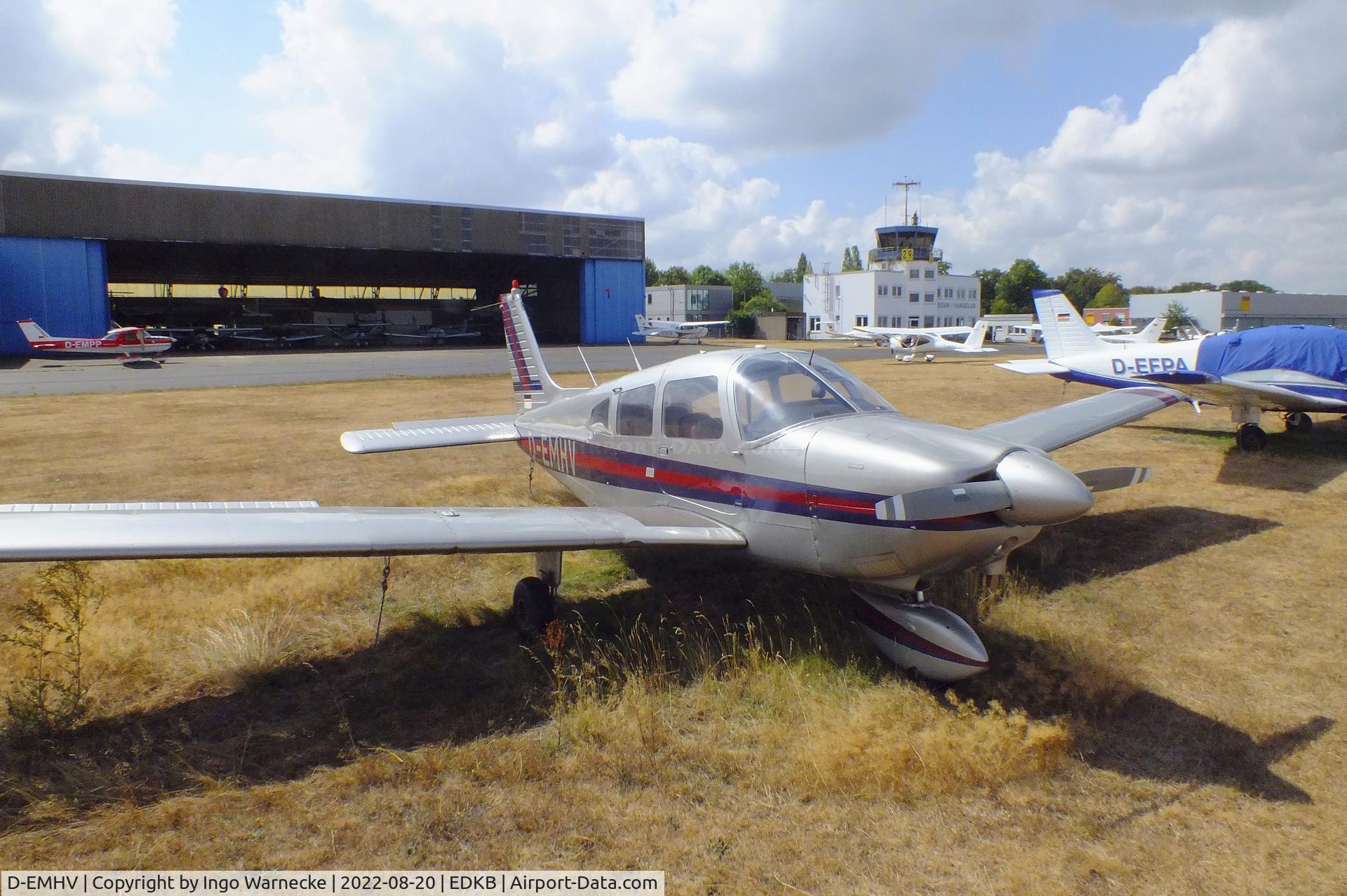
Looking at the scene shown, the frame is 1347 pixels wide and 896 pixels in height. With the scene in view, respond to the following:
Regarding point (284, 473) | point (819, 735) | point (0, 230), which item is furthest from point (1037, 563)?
point (0, 230)

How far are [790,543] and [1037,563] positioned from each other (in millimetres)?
3534

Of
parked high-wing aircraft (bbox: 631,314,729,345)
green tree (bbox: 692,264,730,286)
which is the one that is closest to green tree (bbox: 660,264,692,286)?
green tree (bbox: 692,264,730,286)

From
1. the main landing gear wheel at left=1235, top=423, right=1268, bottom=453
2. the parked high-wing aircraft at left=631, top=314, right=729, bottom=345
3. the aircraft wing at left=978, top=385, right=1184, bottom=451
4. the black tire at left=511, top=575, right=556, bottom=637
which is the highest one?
the parked high-wing aircraft at left=631, top=314, right=729, bottom=345

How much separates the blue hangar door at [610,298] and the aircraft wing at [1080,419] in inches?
1695

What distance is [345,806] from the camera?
3.83 metres

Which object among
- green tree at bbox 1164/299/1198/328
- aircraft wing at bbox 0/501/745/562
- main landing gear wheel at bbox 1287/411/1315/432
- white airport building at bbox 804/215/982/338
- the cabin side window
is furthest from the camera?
white airport building at bbox 804/215/982/338

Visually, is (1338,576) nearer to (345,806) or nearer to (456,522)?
(456,522)

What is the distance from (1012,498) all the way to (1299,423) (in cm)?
1393

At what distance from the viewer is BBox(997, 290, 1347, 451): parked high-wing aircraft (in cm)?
1188

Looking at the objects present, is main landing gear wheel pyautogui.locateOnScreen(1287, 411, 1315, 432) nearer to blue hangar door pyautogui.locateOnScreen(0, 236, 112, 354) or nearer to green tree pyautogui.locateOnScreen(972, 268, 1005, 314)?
blue hangar door pyautogui.locateOnScreen(0, 236, 112, 354)

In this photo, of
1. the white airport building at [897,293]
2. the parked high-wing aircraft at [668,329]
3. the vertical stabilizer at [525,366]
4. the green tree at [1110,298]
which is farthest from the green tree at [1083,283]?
the vertical stabilizer at [525,366]

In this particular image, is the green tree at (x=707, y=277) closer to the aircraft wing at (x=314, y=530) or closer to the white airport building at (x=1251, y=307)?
the white airport building at (x=1251, y=307)

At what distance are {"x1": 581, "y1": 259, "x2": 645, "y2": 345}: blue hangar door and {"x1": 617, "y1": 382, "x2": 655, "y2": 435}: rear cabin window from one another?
150 ft

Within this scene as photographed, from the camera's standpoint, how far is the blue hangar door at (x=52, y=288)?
35750 mm
